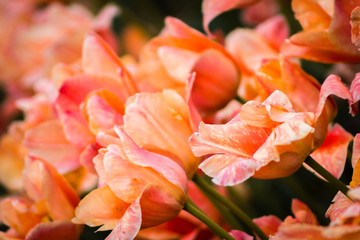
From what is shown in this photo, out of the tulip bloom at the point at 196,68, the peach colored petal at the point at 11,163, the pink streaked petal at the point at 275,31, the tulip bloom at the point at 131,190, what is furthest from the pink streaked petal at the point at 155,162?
the peach colored petal at the point at 11,163

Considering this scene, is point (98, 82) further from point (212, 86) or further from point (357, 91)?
point (357, 91)

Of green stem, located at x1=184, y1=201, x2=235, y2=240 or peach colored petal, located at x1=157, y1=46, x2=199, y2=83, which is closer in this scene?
green stem, located at x1=184, y1=201, x2=235, y2=240

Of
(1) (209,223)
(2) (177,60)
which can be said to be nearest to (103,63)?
(2) (177,60)

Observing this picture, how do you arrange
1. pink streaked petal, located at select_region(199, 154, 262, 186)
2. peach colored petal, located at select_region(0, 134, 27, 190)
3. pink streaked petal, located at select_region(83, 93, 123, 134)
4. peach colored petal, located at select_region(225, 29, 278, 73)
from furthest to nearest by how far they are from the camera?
peach colored petal, located at select_region(0, 134, 27, 190) < peach colored petal, located at select_region(225, 29, 278, 73) < pink streaked petal, located at select_region(83, 93, 123, 134) < pink streaked petal, located at select_region(199, 154, 262, 186)

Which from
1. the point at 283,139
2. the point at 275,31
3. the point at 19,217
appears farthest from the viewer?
the point at 275,31

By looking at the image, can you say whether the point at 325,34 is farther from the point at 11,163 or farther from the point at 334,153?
the point at 11,163

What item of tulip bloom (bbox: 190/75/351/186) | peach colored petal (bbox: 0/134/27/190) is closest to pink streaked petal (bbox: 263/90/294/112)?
tulip bloom (bbox: 190/75/351/186)

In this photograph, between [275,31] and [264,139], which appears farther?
[275,31]

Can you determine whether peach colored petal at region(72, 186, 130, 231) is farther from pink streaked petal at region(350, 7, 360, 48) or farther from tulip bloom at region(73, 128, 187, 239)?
pink streaked petal at region(350, 7, 360, 48)
